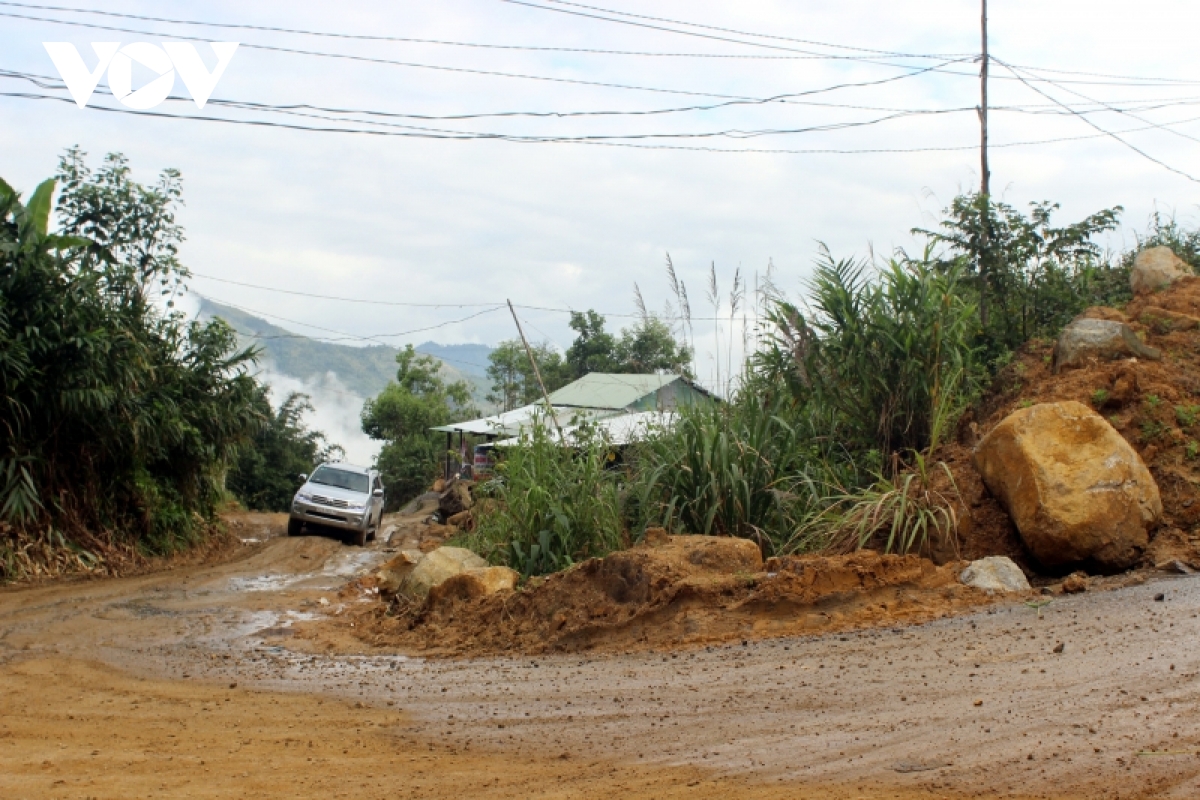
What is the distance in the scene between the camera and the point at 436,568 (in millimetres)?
10703

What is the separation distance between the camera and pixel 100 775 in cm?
455

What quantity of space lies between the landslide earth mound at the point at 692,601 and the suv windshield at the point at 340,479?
15.0 m

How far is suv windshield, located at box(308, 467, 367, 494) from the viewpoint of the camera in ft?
77.6

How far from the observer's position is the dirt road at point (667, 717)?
4281mm

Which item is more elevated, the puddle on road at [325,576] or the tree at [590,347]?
the tree at [590,347]

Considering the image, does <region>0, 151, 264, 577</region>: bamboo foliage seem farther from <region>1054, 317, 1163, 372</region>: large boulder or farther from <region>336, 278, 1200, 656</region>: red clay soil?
<region>1054, 317, 1163, 372</region>: large boulder

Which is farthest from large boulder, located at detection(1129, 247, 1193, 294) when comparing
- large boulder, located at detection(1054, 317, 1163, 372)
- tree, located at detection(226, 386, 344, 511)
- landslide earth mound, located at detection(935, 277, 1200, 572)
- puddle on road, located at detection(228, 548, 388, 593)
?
tree, located at detection(226, 386, 344, 511)

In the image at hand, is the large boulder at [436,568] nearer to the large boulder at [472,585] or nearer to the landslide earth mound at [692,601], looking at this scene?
the large boulder at [472,585]

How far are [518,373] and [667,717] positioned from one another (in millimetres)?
48775

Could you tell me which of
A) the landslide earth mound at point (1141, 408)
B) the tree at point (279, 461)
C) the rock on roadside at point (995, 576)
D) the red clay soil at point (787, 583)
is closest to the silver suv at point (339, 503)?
the red clay soil at point (787, 583)

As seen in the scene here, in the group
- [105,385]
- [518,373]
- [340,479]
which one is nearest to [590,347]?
[518,373]

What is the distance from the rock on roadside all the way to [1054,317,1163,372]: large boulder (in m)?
3.88

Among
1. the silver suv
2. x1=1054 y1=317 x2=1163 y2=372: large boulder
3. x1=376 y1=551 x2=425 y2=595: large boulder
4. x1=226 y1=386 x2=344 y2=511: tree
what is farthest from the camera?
x1=226 y1=386 x2=344 y2=511: tree

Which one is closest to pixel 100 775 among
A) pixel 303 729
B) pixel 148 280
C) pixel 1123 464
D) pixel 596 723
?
pixel 303 729
